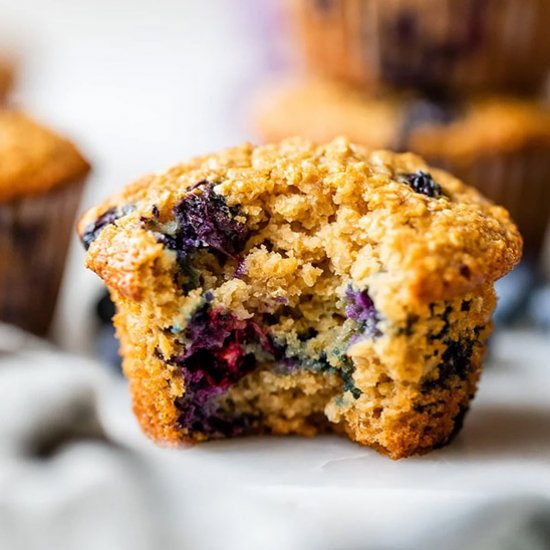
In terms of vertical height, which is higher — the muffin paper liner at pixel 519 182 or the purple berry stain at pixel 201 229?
the purple berry stain at pixel 201 229

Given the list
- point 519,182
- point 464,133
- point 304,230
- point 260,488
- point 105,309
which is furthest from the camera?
point 519,182

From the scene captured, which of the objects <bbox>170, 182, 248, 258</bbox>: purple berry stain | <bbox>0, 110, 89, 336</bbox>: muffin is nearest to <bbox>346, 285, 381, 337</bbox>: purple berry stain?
<bbox>170, 182, 248, 258</bbox>: purple berry stain

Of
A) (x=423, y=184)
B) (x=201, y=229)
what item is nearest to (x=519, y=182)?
(x=423, y=184)

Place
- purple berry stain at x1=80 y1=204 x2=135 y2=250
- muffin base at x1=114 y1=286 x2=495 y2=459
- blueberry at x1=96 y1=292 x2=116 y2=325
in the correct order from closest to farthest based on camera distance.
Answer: muffin base at x1=114 y1=286 x2=495 y2=459 → purple berry stain at x1=80 y1=204 x2=135 y2=250 → blueberry at x1=96 y1=292 x2=116 y2=325

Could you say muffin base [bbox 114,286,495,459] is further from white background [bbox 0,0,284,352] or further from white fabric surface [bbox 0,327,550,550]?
white background [bbox 0,0,284,352]

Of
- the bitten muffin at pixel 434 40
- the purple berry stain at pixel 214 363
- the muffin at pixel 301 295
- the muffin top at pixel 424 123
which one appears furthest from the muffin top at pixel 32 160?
the bitten muffin at pixel 434 40

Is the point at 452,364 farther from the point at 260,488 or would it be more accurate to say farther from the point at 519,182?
the point at 519,182

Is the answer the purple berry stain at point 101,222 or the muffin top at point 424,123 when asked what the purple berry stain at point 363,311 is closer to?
the purple berry stain at point 101,222
